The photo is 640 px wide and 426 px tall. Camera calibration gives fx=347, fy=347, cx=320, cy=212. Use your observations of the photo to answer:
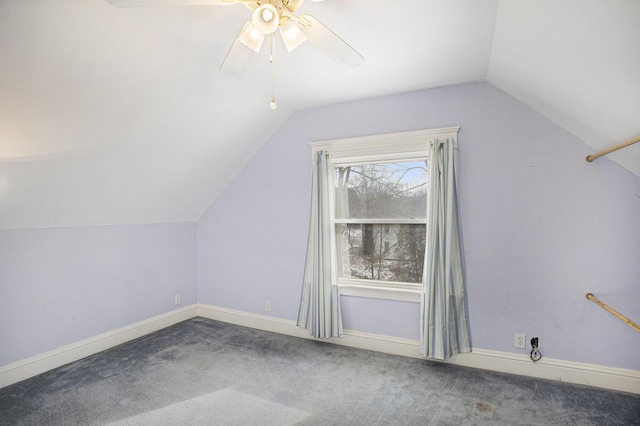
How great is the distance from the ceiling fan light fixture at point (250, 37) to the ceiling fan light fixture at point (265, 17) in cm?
18

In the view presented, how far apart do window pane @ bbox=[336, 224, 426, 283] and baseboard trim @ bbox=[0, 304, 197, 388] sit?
211 cm

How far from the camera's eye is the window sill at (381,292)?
319cm

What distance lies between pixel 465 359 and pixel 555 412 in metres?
0.74

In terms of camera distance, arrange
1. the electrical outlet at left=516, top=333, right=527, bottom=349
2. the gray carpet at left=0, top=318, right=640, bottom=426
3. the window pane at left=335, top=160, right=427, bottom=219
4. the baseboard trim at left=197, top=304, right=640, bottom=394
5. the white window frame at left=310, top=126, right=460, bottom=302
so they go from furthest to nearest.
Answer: the window pane at left=335, top=160, right=427, bottom=219 → the white window frame at left=310, top=126, right=460, bottom=302 → the electrical outlet at left=516, top=333, right=527, bottom=349 → the baseboard trim at left=197, top=304, right=640, bottom=394 → the gray carpet at left=0, top=318, right=640, bottom=426

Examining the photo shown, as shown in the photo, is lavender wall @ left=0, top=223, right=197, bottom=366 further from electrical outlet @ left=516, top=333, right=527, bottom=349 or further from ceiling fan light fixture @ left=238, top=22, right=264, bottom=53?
electrical outlet @ left=516, top=333, right=527, bottom=349

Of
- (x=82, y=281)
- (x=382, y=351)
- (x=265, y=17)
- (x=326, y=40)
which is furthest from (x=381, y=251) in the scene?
(x=82, y=281)

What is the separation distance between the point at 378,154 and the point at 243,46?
1.84 m

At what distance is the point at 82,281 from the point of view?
319 centimetres

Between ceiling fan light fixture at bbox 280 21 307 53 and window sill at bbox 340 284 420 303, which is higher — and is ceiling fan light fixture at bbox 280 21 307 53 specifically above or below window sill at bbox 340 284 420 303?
above

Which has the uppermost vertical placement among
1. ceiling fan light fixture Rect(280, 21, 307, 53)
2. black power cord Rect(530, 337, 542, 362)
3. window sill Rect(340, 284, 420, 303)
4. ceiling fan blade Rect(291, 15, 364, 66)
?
ceiling fan light fixture Rect(280, 21, 307, 53)

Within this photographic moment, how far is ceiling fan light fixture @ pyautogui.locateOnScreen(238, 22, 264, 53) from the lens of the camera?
5.49 ft

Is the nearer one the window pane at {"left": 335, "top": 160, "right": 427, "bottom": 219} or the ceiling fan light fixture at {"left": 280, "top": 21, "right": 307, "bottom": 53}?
the ceiling fan light fixture at {"left": 280, "top": 21, "right": 307, "bottom": 53}

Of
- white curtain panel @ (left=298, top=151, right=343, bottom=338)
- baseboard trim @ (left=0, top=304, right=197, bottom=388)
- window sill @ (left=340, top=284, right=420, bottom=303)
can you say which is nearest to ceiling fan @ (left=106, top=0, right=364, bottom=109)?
white curtain panel @ (left=298, top=151, right=343, bottom=338)

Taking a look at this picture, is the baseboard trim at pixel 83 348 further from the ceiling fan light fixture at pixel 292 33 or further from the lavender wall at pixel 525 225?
the ceiling fan light fixture at pixel 292 33
